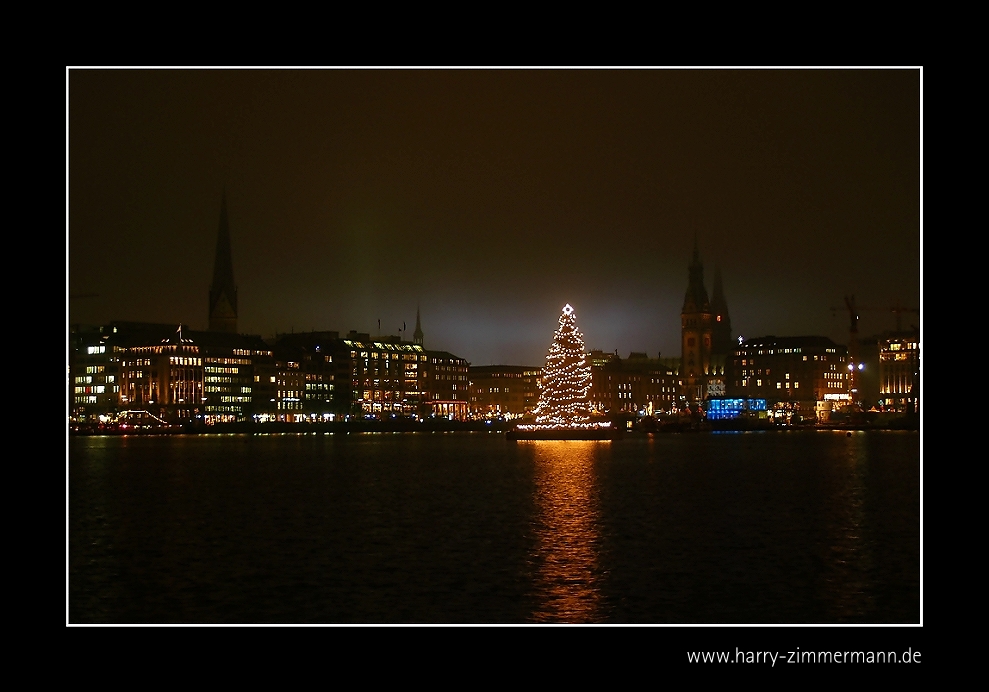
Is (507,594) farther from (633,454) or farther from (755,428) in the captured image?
(755,428)

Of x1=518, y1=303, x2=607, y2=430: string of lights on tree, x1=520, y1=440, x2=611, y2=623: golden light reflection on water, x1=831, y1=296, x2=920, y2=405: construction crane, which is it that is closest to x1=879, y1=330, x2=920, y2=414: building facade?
x1=831, y1=296, x2=920, y2=405: construction crane

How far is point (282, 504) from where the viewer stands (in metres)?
37.2

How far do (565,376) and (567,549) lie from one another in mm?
48413

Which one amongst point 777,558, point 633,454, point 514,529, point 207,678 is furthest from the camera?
point 633,454

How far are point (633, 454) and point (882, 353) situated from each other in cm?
10980

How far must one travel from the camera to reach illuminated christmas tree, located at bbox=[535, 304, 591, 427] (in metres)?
71.4

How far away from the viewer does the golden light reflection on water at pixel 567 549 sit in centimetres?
1953

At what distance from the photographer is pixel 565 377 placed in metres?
74.3

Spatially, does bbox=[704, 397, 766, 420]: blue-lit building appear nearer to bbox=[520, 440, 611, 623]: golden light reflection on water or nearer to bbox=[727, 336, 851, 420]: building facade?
bbox=[727, 336, 851, 420]: building facade

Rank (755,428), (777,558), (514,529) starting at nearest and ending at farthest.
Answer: (777,558) → (514,529) → (755,428)

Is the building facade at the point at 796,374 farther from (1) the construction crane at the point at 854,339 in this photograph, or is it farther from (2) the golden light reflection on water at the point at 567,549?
(2) the golden light reflection on water at the point at 567,549
